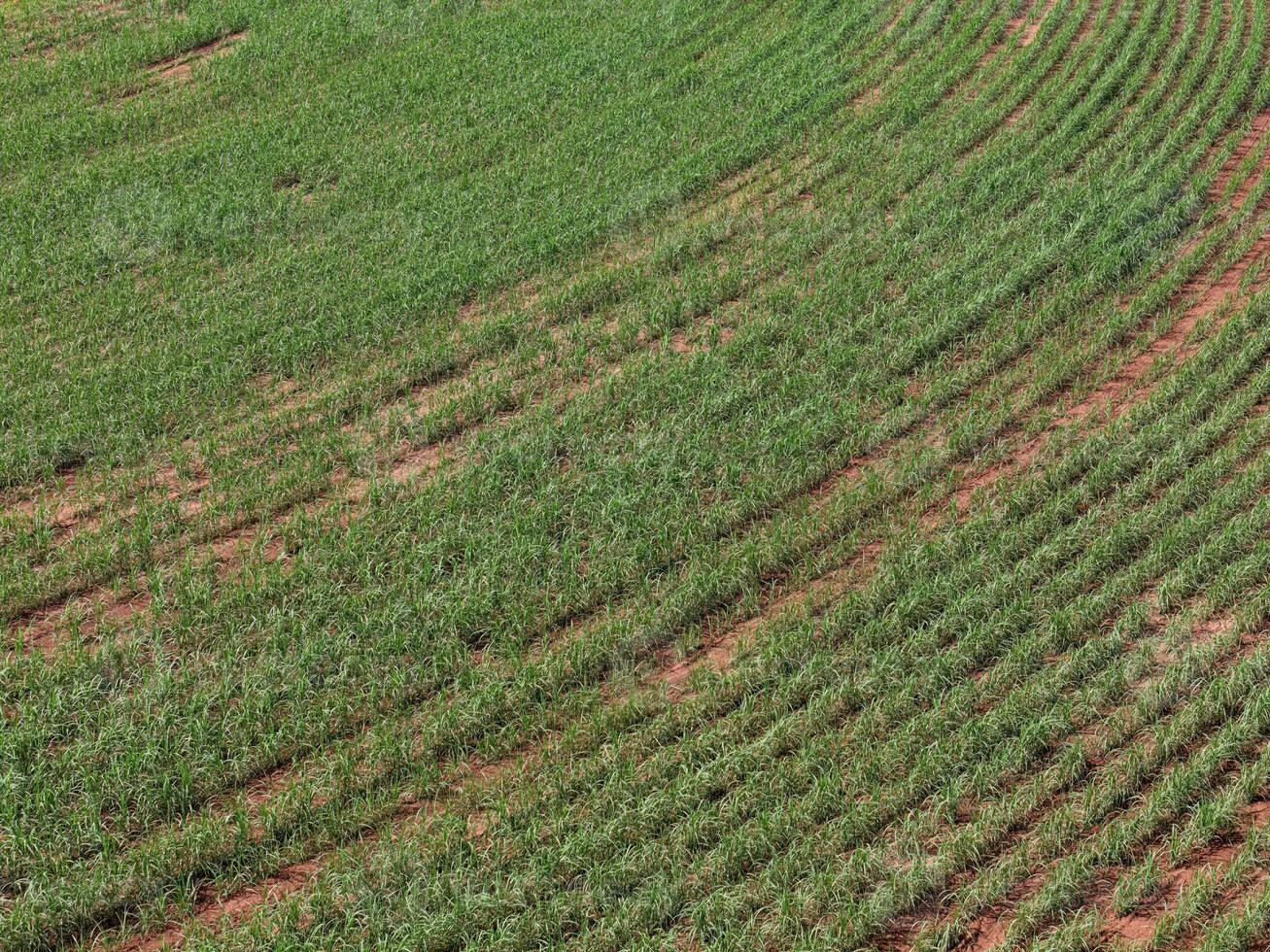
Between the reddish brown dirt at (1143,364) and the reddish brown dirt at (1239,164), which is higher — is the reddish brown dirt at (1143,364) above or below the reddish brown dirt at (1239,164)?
below

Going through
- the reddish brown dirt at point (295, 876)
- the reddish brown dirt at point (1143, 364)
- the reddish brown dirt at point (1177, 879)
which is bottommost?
the reddish brown dirt at point (1177, 879)

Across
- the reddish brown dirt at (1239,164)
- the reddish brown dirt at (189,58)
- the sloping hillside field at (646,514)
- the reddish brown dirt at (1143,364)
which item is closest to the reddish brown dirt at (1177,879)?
the sloping hillside field at (646,514)

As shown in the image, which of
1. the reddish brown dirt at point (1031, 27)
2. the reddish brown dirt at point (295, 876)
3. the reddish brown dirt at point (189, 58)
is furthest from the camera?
the reddish brown dirt at point (189, 58)

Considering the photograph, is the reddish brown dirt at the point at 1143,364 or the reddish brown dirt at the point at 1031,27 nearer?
the reddish brown dirt at the point at 1143,364

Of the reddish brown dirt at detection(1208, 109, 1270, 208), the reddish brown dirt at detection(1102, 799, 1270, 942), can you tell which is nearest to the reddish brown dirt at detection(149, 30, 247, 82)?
the reddish brown dirt at detection(1208, 109, 1270, 208)

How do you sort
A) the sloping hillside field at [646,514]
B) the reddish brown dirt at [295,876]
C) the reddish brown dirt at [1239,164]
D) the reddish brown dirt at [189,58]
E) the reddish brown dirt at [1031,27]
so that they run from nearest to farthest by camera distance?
the reddish brown dirt at [295,876]
the sloping hillside field at [646,514]
the reddish brown dirt at [1239,164]
the reddish brown dirt at [1031,27]
the reddish brown dirt at [189,58]

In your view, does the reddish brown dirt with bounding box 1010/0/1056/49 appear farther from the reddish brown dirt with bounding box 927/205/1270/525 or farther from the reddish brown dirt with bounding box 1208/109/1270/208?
the reddish brown dirt with bounding box 927/205/1270/525

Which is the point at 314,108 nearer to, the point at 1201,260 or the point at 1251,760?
the point at 1201,260

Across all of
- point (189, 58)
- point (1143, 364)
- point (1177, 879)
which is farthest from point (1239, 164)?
point (189, 58)

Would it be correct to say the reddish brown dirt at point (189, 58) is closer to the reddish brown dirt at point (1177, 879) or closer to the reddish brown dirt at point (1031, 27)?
the reddish brown dirt at point (1031, 27)
